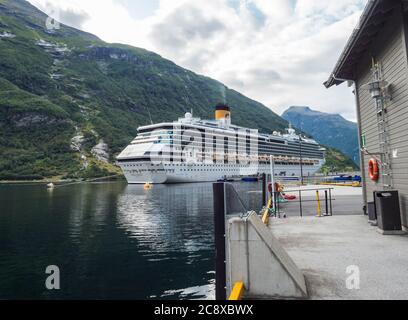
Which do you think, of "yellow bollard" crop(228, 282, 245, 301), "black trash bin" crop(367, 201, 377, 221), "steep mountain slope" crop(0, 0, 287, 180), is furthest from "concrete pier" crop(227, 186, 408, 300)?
"steep mountain slope" crop(0, 0, 287, 180)

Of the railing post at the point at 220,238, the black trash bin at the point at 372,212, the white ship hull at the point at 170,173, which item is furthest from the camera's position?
the white ship hull at the point at 170,173

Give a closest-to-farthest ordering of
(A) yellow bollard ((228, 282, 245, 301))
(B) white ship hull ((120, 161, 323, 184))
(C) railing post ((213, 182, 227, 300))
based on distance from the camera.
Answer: (A) yellow bollard ((228, 282, 245, 301)), (C) railing post ((213, 182, 227, 300)), (B) white ship hull ((120, 161, 323, 184))

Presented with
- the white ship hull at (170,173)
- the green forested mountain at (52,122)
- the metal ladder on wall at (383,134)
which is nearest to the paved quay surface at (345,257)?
the metal ladder on wall at (383,134)

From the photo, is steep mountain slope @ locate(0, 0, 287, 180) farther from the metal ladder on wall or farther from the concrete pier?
the concrete pier

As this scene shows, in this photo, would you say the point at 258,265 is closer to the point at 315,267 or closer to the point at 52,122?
the point at 315,267

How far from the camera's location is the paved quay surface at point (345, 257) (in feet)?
15.7

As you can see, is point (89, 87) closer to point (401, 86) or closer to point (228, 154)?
point (228, 154)

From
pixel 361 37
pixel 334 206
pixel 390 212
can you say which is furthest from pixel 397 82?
pixel 334 206

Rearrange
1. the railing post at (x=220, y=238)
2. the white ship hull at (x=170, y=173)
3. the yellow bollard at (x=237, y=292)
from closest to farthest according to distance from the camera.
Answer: the yellow bollard at (x=237, y=292) → the railing post at (x=220, y=238) → the white ship hull at (x=170, y=173)

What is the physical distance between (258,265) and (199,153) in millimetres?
82968

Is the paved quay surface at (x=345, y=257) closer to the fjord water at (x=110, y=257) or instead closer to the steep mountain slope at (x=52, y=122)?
the fjord water at (x=110, y=257)

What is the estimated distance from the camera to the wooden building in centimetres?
848

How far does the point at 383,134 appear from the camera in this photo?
10.1 meters

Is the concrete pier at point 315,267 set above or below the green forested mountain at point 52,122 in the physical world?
below
